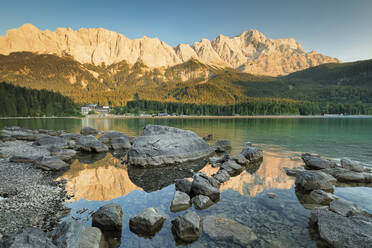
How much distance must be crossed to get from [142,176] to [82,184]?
4.29 meters

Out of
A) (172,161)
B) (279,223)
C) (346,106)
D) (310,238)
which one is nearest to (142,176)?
(172,161)

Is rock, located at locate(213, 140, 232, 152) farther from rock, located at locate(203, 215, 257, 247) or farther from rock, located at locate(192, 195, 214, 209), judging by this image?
rock, located at locate(203, 215, 257, 247)

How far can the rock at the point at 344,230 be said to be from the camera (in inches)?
263

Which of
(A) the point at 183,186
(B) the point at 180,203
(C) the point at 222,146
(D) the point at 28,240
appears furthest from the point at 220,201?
(C) the point at 222,146

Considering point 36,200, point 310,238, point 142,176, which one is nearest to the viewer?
point 310,238

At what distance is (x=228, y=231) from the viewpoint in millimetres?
8070

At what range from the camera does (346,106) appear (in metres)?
190

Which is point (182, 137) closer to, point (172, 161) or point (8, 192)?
point (172, 161)

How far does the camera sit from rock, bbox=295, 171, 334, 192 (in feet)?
40.4

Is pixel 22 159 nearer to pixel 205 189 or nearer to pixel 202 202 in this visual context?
pixel 205 189

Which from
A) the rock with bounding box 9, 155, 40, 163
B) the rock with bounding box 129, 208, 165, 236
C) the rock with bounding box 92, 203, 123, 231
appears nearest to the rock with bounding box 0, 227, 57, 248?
the rock with bounding box 92, 203, 123, 231

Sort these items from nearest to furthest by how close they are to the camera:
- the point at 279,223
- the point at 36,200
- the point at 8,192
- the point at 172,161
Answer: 1. the point at 279,223
2. the point at 36,200
3. the point at 8,192
4. the point at 172,161

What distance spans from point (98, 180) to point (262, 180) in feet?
41.3

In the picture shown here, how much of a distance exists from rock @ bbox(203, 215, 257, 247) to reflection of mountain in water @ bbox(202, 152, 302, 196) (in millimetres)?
4099
